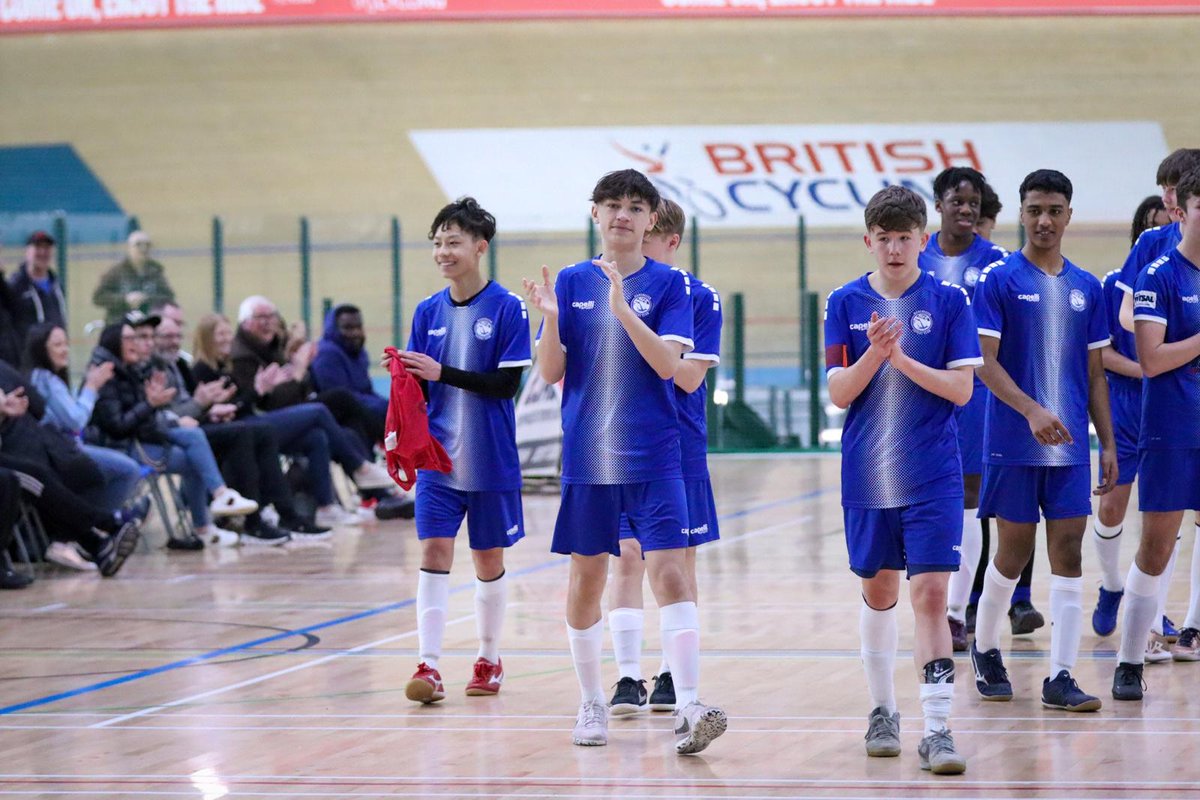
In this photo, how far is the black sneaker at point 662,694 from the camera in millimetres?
6047

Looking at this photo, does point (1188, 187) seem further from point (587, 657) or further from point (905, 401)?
point (587, 657)

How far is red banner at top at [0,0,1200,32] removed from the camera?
23.3 metres

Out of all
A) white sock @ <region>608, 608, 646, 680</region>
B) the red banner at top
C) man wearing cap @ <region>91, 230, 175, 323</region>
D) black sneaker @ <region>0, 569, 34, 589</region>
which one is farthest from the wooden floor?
the red banner at top

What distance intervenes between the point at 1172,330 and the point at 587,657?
236 cm

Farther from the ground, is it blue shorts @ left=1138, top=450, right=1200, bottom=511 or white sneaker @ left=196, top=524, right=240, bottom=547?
blue shorts @ left=1138, top=450, right=1200, bottom=511

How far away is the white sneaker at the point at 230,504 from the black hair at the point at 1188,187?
708cm

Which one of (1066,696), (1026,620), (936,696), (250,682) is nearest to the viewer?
(936,696)

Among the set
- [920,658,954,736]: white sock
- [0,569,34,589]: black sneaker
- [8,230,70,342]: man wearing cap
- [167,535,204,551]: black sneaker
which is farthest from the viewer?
[8,230,70,342]: man wearing cap

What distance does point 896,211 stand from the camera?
511cm

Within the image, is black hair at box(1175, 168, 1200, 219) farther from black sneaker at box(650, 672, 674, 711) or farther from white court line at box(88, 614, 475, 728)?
white court line at box(88, 614, 475, 728)

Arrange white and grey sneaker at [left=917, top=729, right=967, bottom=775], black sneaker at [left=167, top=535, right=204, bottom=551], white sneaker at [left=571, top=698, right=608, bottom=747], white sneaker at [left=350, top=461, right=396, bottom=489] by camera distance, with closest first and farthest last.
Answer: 1. white and grey sneaker at [left=917, top=729, right=967, bottom=775]
2. white sneaker at [left=571, top=698, right=608, bottom=747]
3. black sneaker at [left=167, top=535, right=204, bottom=551]
4. white sneaker at [left=350, top=461, right=396, bottom=489]

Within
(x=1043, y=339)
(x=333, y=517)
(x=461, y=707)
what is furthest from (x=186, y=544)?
(x=1043, y=339)

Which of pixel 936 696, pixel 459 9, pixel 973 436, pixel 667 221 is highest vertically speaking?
pixel 459 9

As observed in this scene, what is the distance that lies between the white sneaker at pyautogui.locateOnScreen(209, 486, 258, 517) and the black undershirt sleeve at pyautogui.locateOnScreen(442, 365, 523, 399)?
17.3 ft
